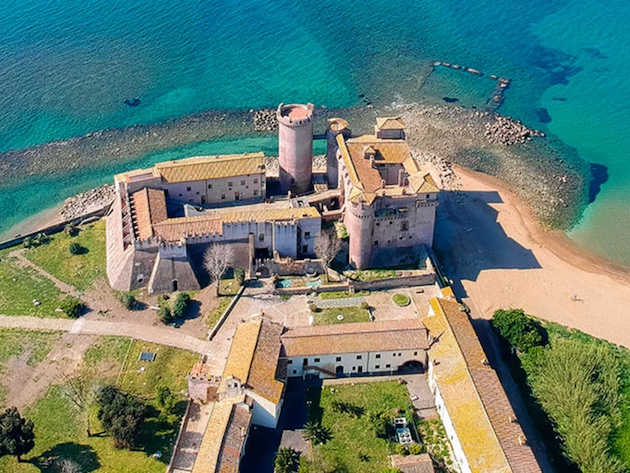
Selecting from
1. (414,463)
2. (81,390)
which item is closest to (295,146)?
(81,390)

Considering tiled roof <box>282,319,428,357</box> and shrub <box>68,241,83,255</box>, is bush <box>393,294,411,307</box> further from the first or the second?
shrub <box>68,241,83,255</box>

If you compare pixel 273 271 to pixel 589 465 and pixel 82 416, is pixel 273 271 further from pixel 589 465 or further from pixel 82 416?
pixel 589 465

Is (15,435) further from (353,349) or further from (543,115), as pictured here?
(543,115)

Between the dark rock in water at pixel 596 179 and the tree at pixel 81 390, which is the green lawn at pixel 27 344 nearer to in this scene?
the tree at pixel 81 390

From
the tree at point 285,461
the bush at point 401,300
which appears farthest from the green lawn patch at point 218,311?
the tree at point 285,461

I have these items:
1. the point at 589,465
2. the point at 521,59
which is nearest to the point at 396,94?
the point at 521,59

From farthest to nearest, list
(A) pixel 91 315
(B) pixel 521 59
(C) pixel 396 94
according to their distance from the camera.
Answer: (B) pixel 521 59 → (C) pixel 396 94 → (A) pixel 91 315
